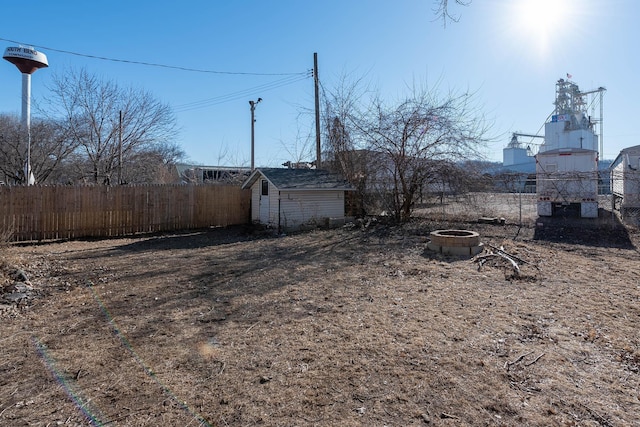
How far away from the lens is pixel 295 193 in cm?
1301

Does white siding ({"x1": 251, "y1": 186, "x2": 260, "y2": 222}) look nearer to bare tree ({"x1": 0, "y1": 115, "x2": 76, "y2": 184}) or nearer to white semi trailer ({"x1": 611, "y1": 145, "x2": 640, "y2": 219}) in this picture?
bare tree ({"x1": 0, "y1": 115, "x2": 76, "y2": 184})

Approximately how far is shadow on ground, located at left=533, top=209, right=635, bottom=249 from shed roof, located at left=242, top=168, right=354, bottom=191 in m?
6.70

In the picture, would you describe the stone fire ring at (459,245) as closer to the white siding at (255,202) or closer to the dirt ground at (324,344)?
the dirt ground at (324,344)

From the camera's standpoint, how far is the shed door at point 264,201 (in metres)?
13.5

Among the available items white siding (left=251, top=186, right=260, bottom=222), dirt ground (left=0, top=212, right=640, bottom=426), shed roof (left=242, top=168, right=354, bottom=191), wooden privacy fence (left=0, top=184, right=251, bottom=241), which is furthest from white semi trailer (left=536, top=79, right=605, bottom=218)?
wooden privacy fence (left=0, top=184, right=251, bottom=241)

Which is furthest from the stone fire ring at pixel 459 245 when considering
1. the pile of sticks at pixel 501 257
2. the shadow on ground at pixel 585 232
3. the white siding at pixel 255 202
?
the white siding at pixel 255 202

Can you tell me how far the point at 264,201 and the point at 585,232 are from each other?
1014 cm

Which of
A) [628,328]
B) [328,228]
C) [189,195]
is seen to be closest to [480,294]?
[628,328]

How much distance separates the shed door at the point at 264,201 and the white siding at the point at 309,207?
3.03 ft

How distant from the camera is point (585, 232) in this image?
10.1 metres

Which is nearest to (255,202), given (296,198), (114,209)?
(296,198)

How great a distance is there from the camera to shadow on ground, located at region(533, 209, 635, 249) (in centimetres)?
903

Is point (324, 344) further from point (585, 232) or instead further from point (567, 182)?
point (567, 182)

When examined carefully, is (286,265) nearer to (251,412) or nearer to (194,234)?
(251,412)
